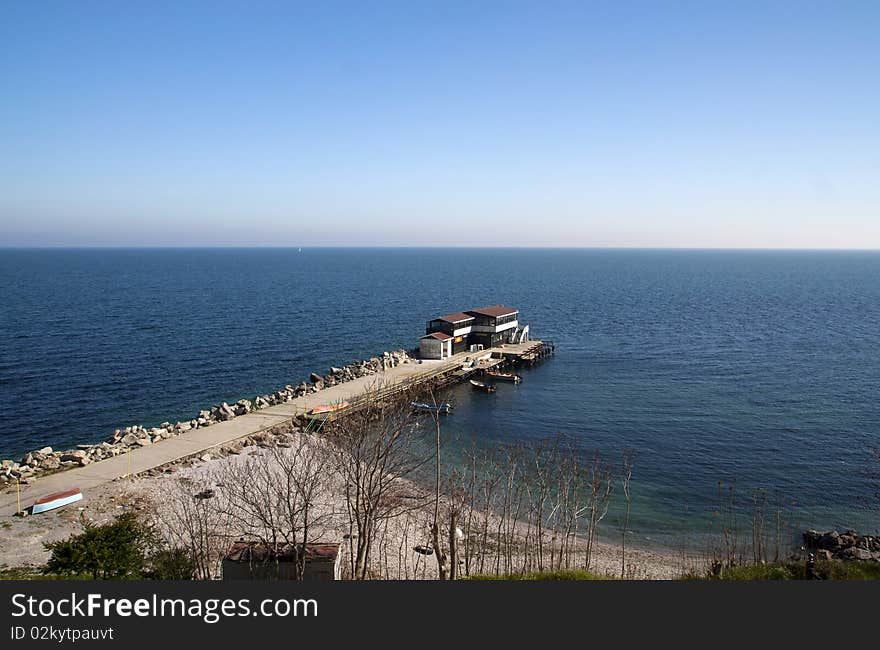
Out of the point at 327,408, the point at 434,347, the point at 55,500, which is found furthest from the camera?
the point at 434,347

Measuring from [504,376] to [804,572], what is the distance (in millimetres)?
46520

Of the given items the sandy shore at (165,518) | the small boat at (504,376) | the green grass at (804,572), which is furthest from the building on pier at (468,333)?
the green grass at (804,572)

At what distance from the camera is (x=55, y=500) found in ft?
98.1

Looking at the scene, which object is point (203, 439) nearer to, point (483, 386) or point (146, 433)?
point (146, 433)

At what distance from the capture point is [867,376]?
63406 mm

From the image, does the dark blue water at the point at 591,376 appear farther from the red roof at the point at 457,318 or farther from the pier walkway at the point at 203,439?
the red roof at the point at 457,318

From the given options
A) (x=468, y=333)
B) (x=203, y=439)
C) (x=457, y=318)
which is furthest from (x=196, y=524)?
(x=468, y=333)

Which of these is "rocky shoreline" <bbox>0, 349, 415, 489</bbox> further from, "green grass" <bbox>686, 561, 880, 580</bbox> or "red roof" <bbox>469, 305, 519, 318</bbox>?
"green grass" <bbox>686, 561, 880, 580</bbox>

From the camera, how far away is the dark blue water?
4019 centimetres

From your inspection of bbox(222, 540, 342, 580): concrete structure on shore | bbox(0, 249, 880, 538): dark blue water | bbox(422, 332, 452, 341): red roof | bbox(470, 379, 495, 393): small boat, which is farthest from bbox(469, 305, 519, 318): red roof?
bbox(222, 540, 342, 580): concrete structure on shore

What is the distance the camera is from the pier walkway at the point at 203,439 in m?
32.6

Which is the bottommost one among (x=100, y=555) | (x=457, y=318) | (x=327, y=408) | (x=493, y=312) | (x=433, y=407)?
(x=433, y=407)

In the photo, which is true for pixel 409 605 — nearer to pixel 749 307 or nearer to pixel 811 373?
pixel 811 373

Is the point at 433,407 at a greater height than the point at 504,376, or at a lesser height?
lesser
